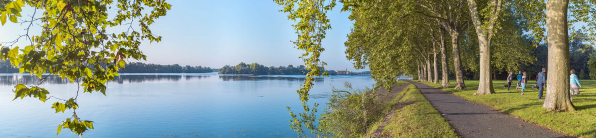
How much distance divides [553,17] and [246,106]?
2048cm

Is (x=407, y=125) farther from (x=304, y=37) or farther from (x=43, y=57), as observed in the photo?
(x=43, y=57)

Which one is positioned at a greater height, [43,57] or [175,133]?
[43,57]

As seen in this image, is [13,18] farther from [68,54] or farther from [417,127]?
[417,127]

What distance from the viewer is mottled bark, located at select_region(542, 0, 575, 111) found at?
385 inches

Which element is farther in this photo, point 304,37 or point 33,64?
point 304,37

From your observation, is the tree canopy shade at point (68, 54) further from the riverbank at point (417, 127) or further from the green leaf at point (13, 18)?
the riverbank at point (417, 127)

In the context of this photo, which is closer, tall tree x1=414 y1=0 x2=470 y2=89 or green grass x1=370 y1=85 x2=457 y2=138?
green grass x1=370 y1=85 x2=457 y2=138

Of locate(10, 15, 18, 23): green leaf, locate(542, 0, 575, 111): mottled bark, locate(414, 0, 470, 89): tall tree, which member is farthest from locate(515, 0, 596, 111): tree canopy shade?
locate(10, 15, 18, 23): green leaf

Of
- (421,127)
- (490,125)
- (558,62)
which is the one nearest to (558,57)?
(558,62)

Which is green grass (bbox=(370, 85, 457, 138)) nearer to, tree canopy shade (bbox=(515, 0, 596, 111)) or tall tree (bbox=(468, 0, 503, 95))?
tree canopy shade (bbox=(515, 0, 596, 111))

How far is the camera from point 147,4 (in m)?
5.88

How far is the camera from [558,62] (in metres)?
9.84

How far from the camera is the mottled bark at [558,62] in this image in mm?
9773

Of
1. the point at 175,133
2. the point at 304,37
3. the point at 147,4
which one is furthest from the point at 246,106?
the point at 304,37
